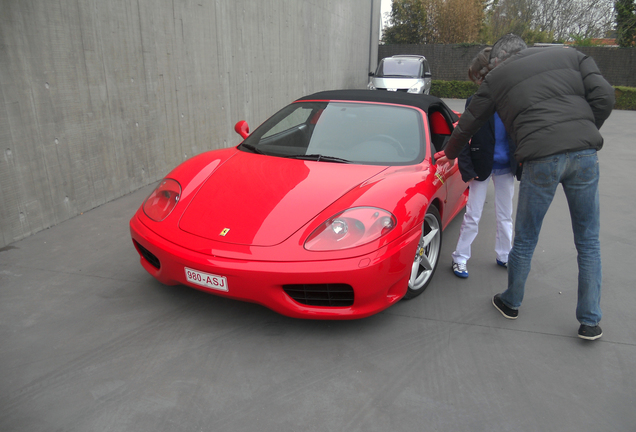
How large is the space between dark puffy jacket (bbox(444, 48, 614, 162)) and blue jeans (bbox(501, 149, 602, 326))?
3.0 inches

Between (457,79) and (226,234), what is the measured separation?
22.9 metres

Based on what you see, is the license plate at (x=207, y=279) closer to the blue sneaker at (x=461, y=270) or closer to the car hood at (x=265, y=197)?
the car hood at (x=265, y=197)

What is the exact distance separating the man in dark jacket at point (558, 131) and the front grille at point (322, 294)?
3.65 feet

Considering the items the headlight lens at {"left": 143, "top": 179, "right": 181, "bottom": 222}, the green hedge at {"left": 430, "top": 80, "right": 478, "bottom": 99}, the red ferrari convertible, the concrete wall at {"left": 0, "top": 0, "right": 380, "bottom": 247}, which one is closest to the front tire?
the red ferrari convertible

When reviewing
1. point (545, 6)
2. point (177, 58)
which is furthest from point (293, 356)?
point (545, 6)

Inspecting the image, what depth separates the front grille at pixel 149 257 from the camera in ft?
9.50

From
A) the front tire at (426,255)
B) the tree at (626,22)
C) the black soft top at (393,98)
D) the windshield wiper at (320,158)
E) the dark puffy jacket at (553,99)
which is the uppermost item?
the tree at (626,22)

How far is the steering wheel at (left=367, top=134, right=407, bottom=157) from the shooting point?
340 cm

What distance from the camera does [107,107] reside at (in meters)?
4.94

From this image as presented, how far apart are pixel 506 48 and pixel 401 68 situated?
38.6ft

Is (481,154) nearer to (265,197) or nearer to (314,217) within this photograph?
(314,217)

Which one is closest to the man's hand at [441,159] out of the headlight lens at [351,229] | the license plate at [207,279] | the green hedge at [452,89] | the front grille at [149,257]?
the headlight lens at [351,229]

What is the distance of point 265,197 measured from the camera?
285 centimetres

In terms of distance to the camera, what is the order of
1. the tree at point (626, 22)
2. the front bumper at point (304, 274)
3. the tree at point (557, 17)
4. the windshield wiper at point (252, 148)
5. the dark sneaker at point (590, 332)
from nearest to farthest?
the front bumper at point (304, 274) < the dark sneaker at point (590, 332) < the windshield wiper at point (252, 148) < the tree at point (626, 22) < the tree at point (557, 17)
